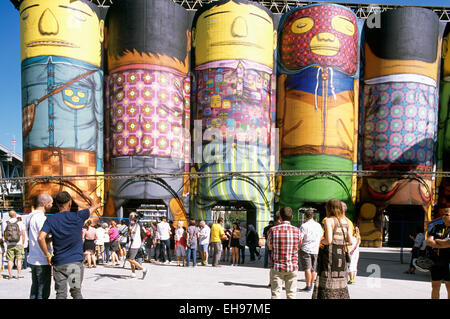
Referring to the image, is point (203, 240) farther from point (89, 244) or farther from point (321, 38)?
point (321, 38)

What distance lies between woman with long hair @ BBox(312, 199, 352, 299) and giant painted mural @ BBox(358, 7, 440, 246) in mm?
20303

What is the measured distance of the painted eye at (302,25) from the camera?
24250mm

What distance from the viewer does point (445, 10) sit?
3028 centimetres

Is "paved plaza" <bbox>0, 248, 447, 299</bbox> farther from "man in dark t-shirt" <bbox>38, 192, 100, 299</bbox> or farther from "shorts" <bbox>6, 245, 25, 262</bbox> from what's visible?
"man in dark t-shirt" <bbox>38, 192, 100, 299</bbox>

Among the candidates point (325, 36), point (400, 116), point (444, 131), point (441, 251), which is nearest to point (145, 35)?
point (325, 36)

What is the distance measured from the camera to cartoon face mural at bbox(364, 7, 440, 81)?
24.3m

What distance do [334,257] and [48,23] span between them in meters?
25.5

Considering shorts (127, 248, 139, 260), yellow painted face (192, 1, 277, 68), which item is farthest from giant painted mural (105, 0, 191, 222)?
shorts (127, 248, 139, 260)

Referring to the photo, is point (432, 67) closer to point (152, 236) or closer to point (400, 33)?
point (400, 33)

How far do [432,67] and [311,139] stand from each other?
9798 millimetres

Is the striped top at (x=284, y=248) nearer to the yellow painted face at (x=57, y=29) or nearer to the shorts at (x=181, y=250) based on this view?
the shorts at (x=181, y=250)

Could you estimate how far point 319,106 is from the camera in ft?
78.8

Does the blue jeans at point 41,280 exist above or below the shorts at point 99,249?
above

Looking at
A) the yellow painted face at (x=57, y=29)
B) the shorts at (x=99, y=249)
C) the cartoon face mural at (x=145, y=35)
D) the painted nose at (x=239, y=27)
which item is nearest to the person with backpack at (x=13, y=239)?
the shorts at (x=99, y=249)
